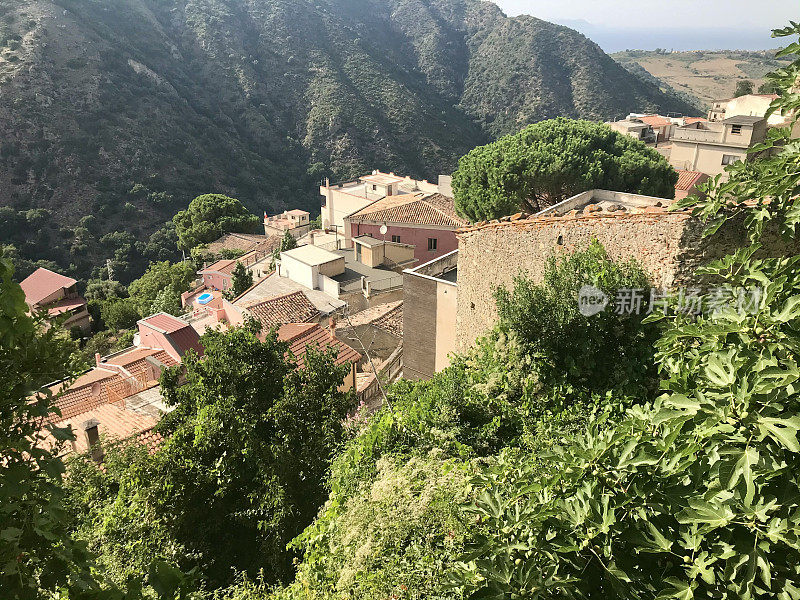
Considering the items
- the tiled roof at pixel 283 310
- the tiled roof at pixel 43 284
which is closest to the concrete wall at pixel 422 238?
the tiled roof at pixel 283 310

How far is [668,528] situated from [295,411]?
653cm

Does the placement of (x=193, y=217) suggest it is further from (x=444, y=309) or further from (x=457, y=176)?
(x=444, y=309)

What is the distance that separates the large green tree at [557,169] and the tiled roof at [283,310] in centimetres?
758

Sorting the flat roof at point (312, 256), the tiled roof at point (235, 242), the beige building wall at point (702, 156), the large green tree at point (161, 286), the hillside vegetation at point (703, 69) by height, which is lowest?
the large green tree at point (161, 286)

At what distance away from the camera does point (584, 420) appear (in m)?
7.21

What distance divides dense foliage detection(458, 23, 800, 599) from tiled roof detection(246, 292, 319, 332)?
49.8 ft

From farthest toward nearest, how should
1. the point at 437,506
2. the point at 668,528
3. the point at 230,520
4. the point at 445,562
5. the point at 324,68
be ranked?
the point at 324,68 < the point at 230,520 < the point at 437,506 < the point at 445,562 < the point at 668,528

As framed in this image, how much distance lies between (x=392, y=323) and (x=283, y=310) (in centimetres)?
411

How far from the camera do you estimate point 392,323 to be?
19344 mm

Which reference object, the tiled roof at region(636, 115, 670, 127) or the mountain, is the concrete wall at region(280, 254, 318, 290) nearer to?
the mountain

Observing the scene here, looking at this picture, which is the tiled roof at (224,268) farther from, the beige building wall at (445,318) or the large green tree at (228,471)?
the large green tree at (228,471)

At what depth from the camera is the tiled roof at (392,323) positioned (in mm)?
18906

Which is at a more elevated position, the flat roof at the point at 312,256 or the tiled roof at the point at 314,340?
the tiled roof at the point at 314,340

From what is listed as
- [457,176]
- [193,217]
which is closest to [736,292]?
[457,176]
